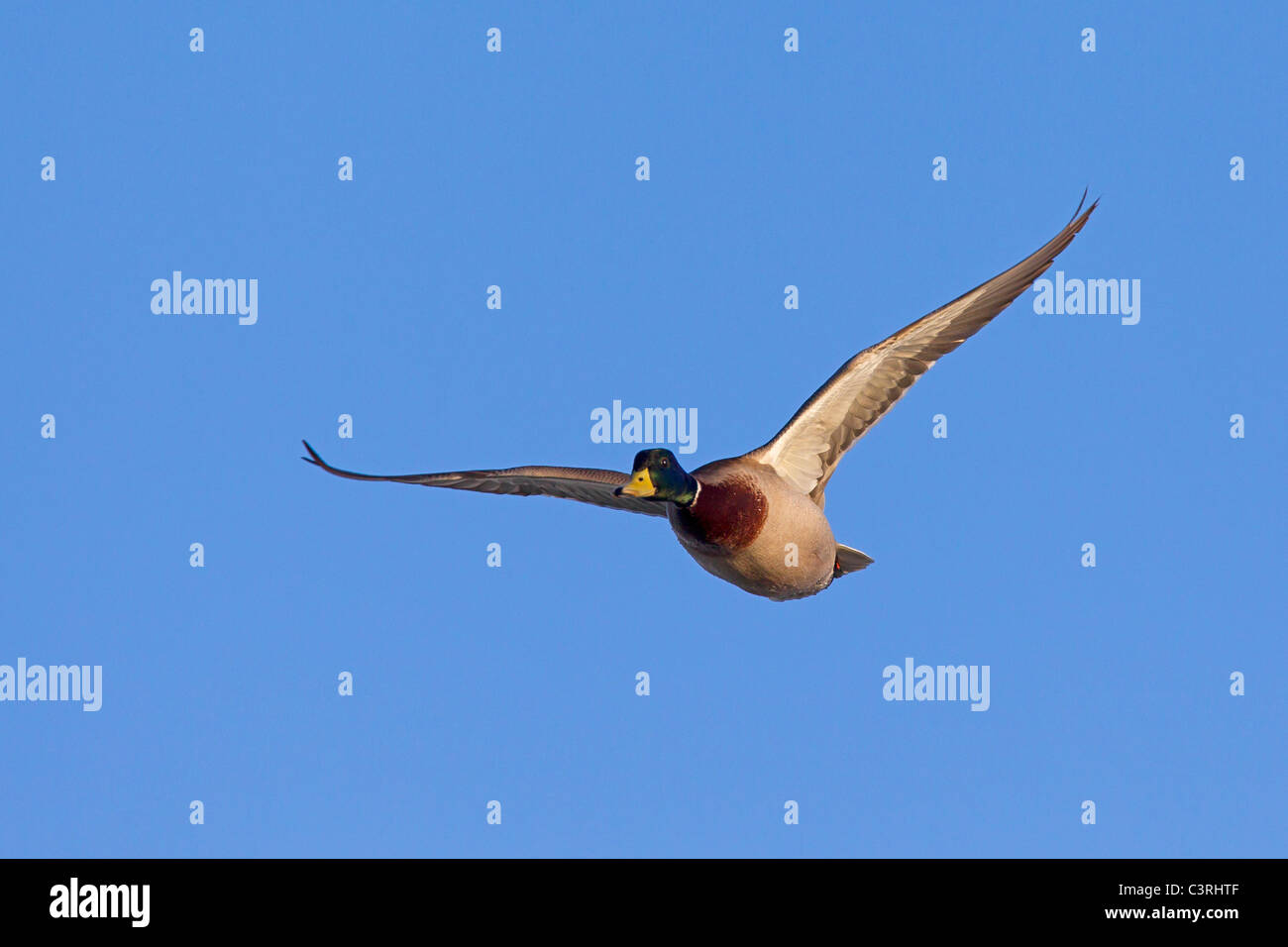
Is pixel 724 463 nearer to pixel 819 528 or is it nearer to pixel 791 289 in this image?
pixel 819 528

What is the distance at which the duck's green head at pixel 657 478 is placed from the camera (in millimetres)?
16531

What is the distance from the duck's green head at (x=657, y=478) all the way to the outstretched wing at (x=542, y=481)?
185 centimetres

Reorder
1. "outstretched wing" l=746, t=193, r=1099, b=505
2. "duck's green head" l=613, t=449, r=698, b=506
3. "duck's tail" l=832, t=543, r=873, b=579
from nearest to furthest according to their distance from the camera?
"duck's green head" l=613, t=449, r=698, b=506 → "outstretched wing" l=746, t=193, r=1099, b=505 → "duck's tail" l=832, t=543, r=873, b=579

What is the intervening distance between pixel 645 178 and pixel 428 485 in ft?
17.4

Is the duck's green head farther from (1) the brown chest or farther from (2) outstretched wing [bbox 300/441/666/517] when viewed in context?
(2) outstretched wing [bbox 300/441/666/517]

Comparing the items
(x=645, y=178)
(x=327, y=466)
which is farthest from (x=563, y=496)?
(x=645, y=178)

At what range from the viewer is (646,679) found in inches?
853

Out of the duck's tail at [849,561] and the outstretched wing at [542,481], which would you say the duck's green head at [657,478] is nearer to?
the outstretched wing at [542,481]

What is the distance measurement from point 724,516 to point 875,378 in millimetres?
2932

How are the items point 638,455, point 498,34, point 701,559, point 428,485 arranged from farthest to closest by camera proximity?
point 498,34 < point 428,485 < point 701,559 < point 638,455

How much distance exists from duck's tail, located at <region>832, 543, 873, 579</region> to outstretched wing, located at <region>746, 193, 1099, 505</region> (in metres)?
1.32

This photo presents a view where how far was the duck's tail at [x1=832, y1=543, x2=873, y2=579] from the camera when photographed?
20.5 meters

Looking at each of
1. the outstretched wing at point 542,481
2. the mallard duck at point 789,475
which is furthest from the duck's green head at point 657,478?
the outstretched wing at point 542,481

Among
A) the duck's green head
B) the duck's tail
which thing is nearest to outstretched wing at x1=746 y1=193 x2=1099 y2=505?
the duck's tail
